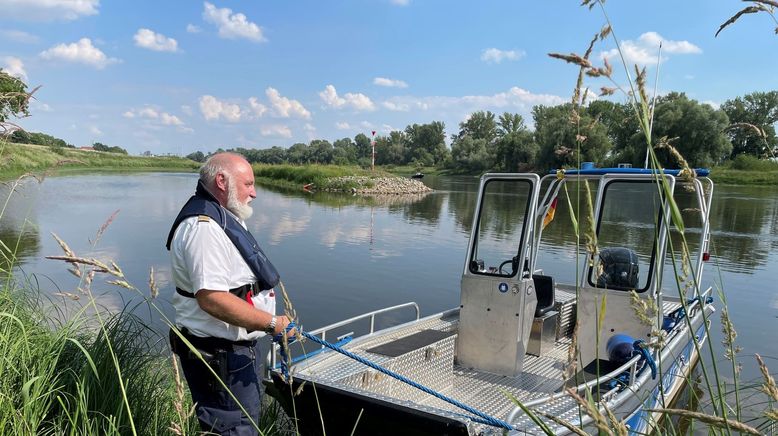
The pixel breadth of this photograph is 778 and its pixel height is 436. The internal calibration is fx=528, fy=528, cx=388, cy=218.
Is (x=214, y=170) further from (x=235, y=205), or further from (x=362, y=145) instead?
(x=362, y=145)

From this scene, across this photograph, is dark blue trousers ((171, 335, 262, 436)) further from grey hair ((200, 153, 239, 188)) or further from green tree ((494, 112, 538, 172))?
green tree ((494, 112, 538, 172))

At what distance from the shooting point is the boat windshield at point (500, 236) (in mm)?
5406

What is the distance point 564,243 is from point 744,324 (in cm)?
797

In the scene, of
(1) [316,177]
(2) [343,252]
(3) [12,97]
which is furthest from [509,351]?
(1) [316,177]

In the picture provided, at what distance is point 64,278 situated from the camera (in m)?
10.9

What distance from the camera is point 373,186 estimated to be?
45500 millimetres

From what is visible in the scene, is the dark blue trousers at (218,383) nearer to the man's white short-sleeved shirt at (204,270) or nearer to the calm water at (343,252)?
the man's white short-sleeved shirt at (204,270)

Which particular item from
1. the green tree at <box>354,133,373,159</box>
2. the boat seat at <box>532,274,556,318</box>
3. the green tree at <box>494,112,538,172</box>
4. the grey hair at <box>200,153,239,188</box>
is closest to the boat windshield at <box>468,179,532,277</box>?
the boat seat at <box>532,274,556,318</box>

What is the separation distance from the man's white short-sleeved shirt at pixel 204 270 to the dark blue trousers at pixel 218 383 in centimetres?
10

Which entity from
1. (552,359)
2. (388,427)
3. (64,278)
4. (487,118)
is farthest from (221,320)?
(487,118)

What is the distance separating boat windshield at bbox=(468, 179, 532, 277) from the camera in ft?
17.7

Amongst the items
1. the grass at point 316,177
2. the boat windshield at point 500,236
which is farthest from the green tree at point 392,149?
the boat windshield at point 500,236

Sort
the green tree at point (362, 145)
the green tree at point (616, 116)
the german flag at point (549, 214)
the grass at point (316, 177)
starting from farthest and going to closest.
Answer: the green tree at point (362, 145)
the grass at point (316, 177)
the german flag at point (549, 214)
the green tree at point (616, 116)

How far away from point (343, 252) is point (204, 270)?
13.1 metres
